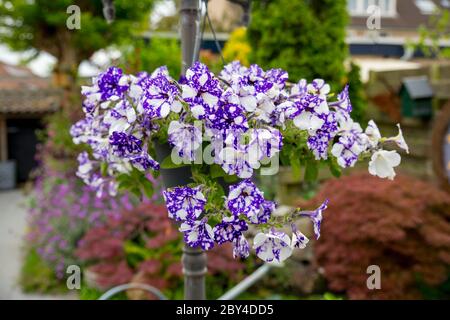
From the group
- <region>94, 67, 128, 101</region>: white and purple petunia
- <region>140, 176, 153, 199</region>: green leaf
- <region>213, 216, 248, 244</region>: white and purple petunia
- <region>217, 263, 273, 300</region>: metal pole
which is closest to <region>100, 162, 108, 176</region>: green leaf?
<region>140, 176, 153, 199</region>: green leaf

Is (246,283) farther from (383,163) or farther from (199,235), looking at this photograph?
(199,235)

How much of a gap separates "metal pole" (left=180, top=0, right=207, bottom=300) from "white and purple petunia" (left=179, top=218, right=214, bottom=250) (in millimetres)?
589

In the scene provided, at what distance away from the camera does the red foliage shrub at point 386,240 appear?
3.55 metres

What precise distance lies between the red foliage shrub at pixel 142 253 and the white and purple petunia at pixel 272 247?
280cm

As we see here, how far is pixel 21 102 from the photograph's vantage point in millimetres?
13664

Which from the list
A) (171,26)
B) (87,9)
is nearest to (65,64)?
(87,9)

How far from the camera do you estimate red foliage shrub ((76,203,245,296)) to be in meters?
4.12

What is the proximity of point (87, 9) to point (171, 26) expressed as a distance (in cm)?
275

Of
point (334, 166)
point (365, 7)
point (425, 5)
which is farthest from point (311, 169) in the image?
point (425, 5)

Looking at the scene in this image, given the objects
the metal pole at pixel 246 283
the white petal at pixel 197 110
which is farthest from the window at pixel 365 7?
the white petal at pixel 197 110

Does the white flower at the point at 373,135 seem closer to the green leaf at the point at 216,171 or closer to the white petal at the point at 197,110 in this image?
the green leaf at the point at 216,171

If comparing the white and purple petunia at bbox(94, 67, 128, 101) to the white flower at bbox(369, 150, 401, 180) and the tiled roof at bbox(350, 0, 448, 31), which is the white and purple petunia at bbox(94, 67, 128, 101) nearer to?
the white flower at bbox(369, 150, 401, 180)

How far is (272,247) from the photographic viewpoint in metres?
1.29
